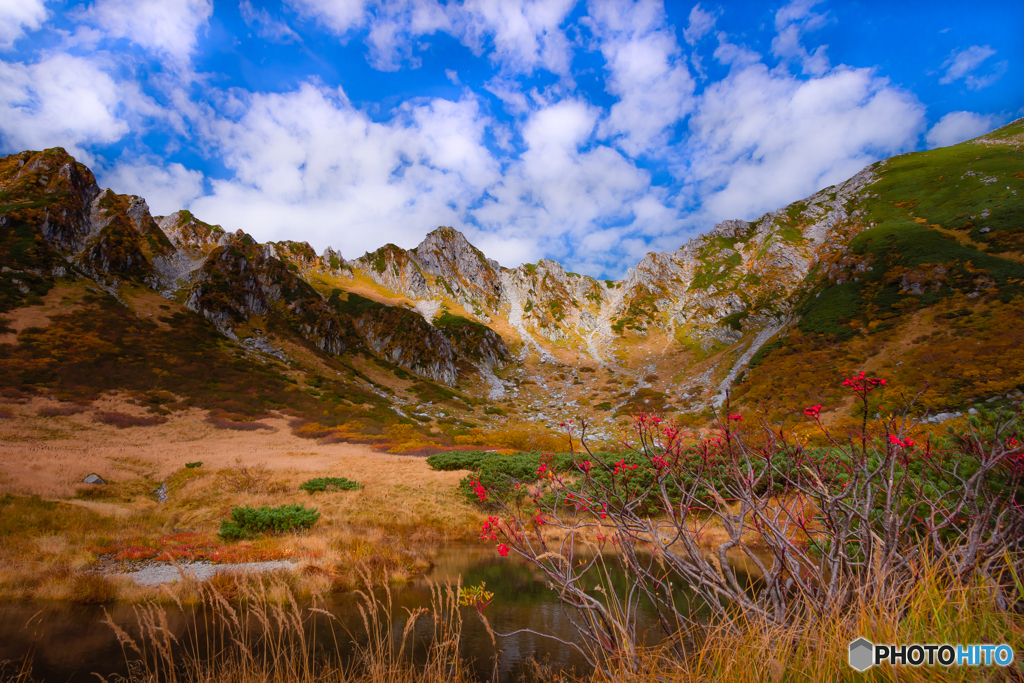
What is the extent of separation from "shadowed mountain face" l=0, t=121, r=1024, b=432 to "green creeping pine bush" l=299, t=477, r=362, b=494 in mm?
41408

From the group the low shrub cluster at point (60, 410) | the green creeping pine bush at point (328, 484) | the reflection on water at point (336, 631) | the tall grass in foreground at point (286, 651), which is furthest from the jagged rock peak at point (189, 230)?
the tall grass in foreground at point (286, 651)

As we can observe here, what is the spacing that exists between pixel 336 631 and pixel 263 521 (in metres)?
9.88

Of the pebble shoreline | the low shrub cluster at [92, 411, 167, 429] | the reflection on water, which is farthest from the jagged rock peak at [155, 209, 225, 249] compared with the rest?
the reflection on water

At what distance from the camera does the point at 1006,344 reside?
3784cm

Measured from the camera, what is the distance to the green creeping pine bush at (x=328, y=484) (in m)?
22.4

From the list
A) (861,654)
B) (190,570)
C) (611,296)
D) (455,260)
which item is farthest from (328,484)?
(611,296)

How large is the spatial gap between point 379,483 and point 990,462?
2656 centimetres

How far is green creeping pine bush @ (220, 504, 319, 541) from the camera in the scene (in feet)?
51.2

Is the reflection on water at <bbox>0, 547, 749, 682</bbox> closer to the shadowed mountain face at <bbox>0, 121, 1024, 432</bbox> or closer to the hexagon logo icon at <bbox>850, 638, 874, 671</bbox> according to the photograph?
the hexagon logo icon at <bbox>850, 638, 874, 671</bbox>

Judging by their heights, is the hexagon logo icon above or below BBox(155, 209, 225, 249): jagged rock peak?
below

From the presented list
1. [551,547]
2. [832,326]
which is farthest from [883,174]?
[551,547]

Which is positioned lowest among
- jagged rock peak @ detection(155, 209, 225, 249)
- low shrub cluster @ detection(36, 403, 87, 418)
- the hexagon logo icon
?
low shrub cluster @ detection(36, 403, 87, 418)

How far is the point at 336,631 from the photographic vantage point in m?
9.21

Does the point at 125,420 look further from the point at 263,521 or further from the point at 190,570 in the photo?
the point at 190,570
